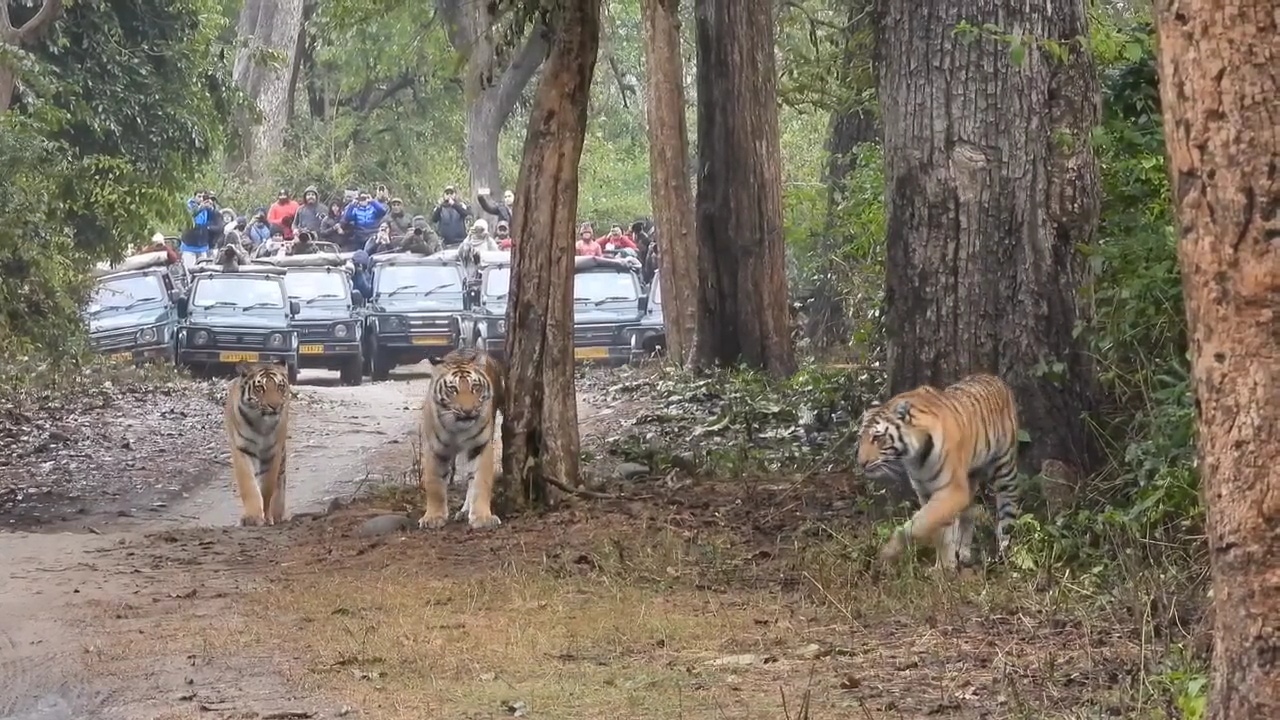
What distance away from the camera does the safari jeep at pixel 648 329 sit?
2973 centimetres

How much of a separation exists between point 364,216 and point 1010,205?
1073 inches

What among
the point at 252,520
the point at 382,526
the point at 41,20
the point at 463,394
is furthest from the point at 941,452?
the point at 41,20

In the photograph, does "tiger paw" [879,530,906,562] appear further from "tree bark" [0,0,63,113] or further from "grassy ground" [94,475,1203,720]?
"tree bark" [0,0,63,113]

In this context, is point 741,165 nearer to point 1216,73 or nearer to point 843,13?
point 843,13

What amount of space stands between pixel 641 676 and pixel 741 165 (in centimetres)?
1249

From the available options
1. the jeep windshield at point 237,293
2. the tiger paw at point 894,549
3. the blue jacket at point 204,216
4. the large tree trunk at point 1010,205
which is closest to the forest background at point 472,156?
Result: the large tree trunk at point 1010,205

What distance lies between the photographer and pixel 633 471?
13.2m

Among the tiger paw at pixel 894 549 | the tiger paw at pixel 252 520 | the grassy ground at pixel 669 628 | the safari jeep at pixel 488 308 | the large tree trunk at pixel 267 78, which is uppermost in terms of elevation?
the large tree trunk at pixel 267 78

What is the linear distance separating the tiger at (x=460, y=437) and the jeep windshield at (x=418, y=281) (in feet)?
62.0

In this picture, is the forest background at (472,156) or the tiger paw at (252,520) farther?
the tiger paw at (252,520)

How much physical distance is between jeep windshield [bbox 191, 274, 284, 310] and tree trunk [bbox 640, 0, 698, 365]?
7.81 m

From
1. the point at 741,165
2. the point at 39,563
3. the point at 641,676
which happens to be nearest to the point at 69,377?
the point at 741,165

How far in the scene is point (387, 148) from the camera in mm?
50656

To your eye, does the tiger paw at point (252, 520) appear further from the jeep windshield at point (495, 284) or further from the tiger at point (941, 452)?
the jeep windshield at point (495, 284)
